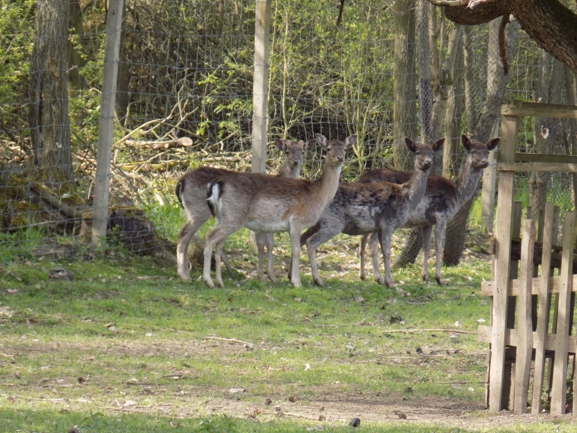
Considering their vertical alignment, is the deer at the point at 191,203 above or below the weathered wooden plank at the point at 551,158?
below

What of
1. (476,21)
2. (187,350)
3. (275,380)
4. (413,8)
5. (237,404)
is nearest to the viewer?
(476,21)

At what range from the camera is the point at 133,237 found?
1220 centimetres

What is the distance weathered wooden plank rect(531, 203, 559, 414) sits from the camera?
6418 millimetres

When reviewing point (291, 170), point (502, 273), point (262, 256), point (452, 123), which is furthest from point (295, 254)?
point (502, 273)

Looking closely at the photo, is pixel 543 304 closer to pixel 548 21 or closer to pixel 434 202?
pixel 548 21

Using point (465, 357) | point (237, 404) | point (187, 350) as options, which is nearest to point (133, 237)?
point (187, 350)

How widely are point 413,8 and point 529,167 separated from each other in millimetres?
8546

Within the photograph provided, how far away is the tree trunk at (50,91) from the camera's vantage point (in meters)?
12.2

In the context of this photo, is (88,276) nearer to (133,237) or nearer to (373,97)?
(133,237)

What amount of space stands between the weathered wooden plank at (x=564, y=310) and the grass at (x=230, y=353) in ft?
1.41

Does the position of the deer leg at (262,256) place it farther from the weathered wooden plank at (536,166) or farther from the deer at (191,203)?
the weathered wooden plank at (536,166)

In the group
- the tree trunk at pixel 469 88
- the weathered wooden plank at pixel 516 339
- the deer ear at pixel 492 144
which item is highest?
the tree trunk at pixel 469 88

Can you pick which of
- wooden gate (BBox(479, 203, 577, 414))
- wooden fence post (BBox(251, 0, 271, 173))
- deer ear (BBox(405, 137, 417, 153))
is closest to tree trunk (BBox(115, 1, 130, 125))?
wooden fence post (BBox(251, 0, 271, 173))

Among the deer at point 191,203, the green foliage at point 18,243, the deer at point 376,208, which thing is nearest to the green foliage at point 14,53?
the green foliage at point 18,243
